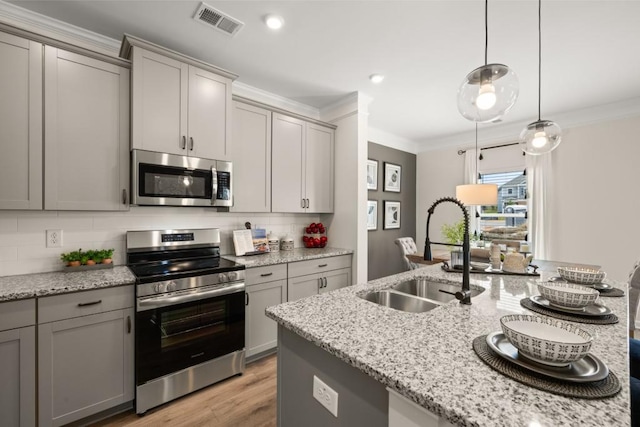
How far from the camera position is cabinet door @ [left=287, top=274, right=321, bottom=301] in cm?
275

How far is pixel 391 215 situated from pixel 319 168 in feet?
6.63

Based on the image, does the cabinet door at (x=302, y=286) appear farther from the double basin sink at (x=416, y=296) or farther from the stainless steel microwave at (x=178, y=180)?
the double basin sink at (x=416, y=296)

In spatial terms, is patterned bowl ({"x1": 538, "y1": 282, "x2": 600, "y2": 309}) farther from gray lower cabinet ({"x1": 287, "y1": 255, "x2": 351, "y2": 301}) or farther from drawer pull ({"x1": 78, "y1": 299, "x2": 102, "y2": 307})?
drawer pull ({"x1": 78, "y1": 299, "x2": 102, "y2": 307})

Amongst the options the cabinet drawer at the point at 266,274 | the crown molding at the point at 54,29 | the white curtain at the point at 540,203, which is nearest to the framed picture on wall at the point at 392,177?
the white curtain at the point at 540,203

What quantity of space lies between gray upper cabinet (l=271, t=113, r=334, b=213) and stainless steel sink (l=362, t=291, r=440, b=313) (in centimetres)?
174

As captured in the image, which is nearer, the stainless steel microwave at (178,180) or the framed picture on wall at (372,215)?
the stainless steel microwave at (178,180)

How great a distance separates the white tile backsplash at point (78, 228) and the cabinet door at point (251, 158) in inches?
12.9

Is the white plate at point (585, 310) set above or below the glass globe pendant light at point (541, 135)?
below

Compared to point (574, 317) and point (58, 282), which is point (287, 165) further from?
point (574, 317)

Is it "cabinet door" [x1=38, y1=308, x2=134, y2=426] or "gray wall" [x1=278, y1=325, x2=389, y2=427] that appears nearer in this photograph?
"gray wall" [x1=278, y1=325, x2=389, y2=427]

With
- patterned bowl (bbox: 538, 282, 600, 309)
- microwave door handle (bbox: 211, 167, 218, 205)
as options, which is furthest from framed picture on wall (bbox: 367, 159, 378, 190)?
patterned bowl (bbox: 538, 282, 600, 309)

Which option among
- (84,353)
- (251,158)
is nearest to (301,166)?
(251,158)

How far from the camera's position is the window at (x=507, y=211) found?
14.0 ft

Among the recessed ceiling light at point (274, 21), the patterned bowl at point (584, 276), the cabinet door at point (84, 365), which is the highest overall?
the recessed ceiling light at point (274, 21)
